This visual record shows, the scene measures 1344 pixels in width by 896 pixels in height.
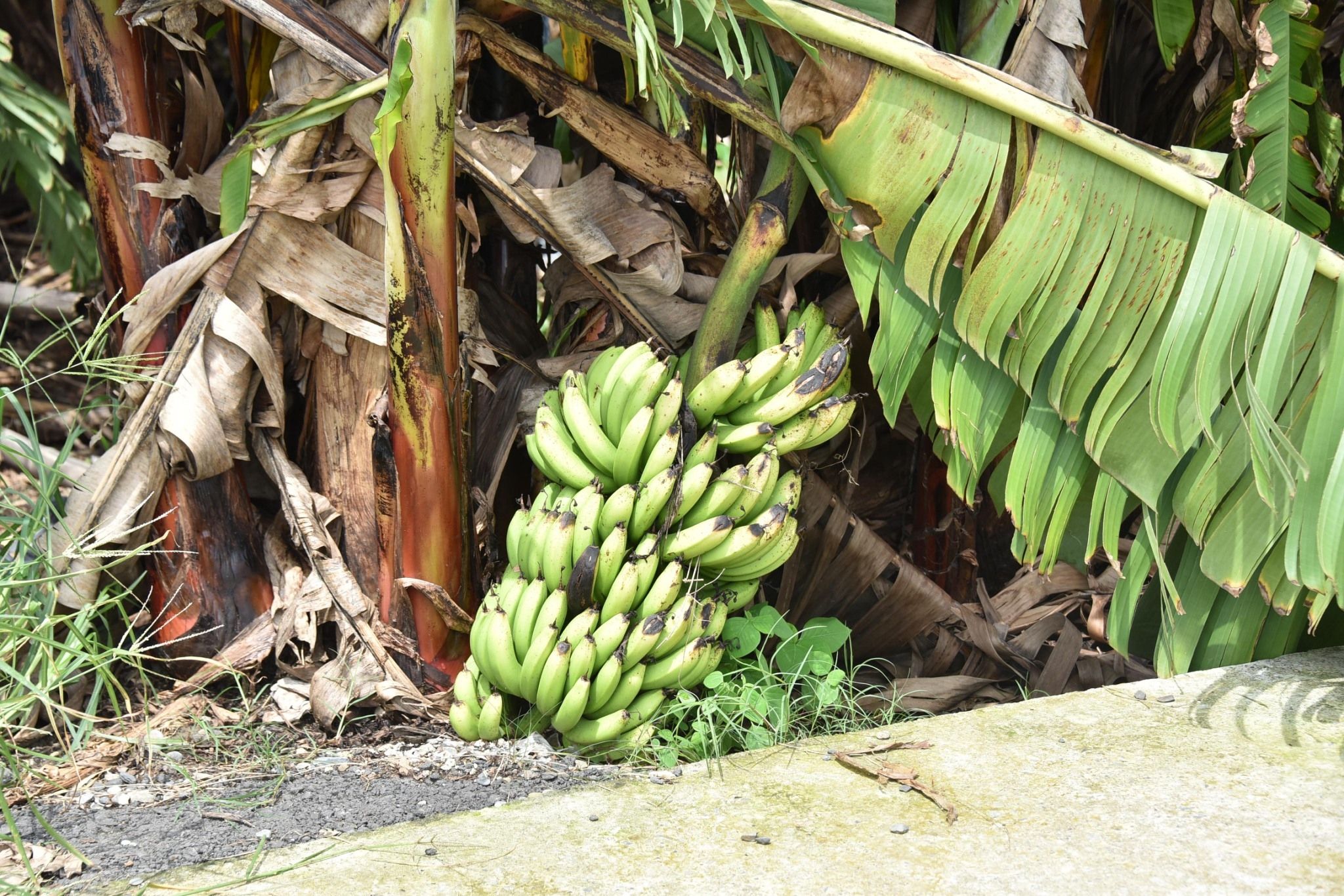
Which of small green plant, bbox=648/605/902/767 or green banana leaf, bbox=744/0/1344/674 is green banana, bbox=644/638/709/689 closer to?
small green plant, bbox=648/605/902/767

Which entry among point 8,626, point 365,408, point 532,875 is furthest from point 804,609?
point 8,626

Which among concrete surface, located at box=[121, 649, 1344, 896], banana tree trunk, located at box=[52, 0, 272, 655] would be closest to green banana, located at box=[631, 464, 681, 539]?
concrete surface, located at box=[121, 649, 1344, 896]

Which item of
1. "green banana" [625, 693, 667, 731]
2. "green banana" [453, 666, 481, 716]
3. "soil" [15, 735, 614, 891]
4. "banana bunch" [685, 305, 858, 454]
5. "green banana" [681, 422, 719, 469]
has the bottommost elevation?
"soil" [15, 735, 614, 891]

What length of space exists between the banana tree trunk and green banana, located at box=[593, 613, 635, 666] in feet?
2.70

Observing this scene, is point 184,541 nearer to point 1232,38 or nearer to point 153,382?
point 153,382

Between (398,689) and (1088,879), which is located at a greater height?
(1088,879)

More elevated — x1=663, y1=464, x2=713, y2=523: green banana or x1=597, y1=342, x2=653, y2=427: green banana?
x1=597, y1=342, x2=653, y2=427: green banana

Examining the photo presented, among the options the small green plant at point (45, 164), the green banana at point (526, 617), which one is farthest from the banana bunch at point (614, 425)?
the small green plant at point (45, 164)

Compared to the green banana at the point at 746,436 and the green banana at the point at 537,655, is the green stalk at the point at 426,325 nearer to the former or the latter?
the green banana at the point at 537,655

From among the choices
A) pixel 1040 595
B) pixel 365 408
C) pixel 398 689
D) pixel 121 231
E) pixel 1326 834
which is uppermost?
pixel 121 231

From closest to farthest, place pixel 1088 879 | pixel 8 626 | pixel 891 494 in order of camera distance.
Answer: pixel 1088 879 < pixel 8 626 < pixel 891 494

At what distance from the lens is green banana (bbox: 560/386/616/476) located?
1.97 metres

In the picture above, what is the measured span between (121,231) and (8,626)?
37.8 inches

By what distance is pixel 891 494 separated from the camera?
2875mm
